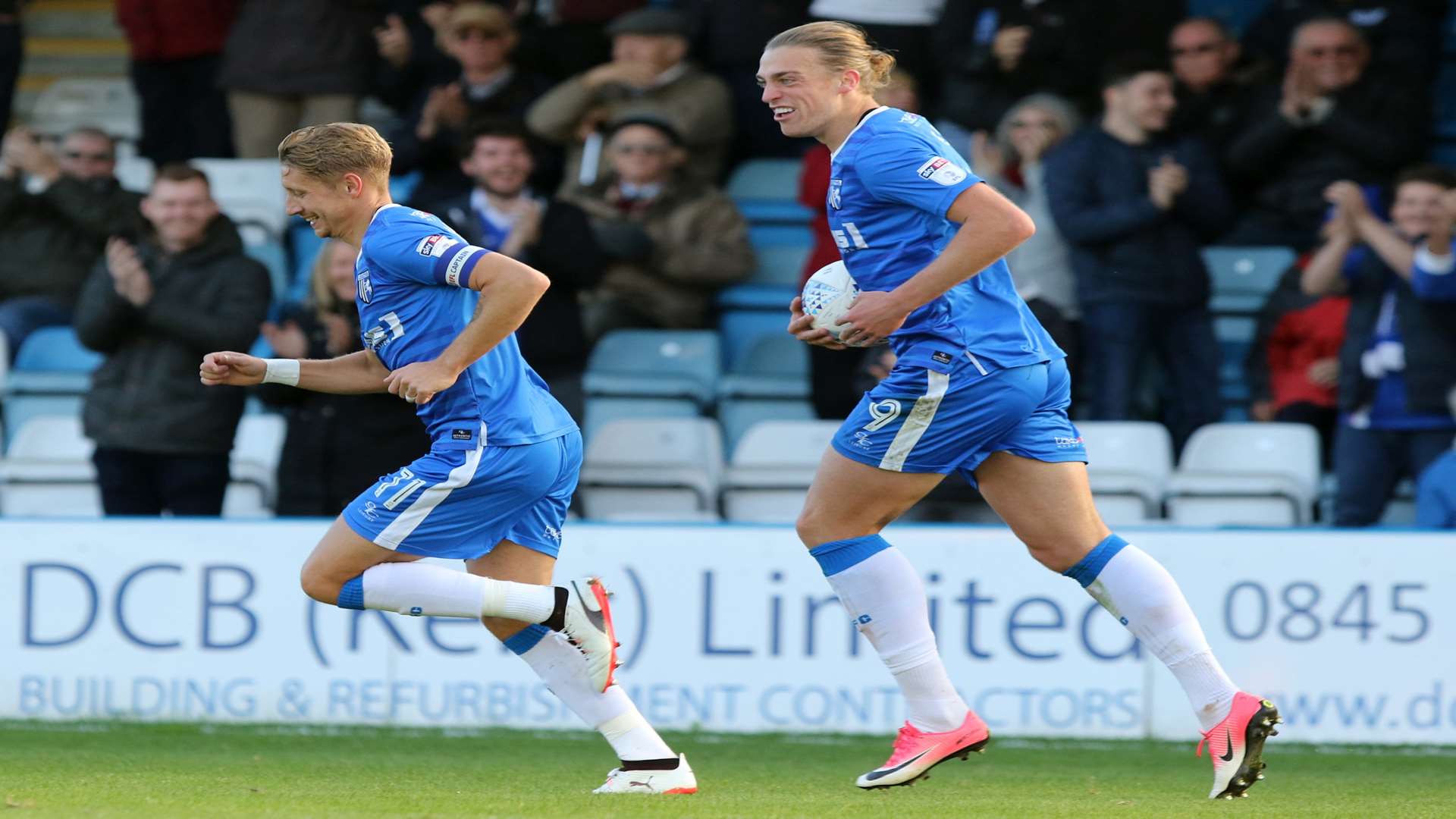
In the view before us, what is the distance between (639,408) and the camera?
9.66 meters

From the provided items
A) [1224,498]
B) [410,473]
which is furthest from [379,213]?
[1224,498]

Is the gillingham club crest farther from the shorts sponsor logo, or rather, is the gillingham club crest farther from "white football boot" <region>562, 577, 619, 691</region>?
the shorts sponsor logo

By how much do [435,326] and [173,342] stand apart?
3761 mm

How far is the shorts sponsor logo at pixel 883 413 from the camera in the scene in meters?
4.93

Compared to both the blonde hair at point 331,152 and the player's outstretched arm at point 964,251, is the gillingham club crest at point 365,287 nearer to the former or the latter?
the blonde hair at point 331,152

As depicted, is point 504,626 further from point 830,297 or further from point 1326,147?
point 1326,147

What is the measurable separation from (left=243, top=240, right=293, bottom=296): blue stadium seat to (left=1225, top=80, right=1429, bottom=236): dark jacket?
4571mm

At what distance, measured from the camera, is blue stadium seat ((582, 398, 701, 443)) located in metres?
9.64

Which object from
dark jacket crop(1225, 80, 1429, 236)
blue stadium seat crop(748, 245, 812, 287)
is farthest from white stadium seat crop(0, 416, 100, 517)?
dark jacket crop(1225, 80, 1429, 236)

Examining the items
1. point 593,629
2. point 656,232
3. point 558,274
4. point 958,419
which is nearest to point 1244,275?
point 656,232

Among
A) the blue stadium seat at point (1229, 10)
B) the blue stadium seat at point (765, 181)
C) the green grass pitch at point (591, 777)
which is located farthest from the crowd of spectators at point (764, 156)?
the green grass pitch at point (591, 777)

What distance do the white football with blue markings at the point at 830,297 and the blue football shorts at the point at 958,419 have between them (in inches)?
7.7

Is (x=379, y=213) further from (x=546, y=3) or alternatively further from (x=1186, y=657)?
(x=546, y=3)

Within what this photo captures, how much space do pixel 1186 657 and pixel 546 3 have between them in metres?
7.72
